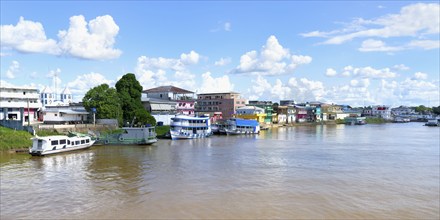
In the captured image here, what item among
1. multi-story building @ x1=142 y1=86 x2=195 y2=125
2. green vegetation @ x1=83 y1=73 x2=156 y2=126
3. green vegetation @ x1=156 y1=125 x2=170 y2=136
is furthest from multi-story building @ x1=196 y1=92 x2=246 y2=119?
green vegetation @ x1=83 y1=73 x2=156 y2=126

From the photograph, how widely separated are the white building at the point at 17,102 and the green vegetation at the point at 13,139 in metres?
11.4

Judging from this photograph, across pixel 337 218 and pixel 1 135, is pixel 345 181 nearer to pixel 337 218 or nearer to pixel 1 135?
pixel 337 218

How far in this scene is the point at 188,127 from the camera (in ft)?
164

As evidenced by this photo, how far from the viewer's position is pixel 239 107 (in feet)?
277

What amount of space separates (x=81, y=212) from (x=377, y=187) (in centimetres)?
1527

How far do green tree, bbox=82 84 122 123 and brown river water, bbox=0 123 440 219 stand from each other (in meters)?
16.8

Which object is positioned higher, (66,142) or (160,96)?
(160,96)

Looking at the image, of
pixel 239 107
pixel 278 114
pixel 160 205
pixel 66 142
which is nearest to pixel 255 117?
pixel 239 107

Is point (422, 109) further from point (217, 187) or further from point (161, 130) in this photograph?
point (217, 187)

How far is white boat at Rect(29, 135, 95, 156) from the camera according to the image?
1140 inches

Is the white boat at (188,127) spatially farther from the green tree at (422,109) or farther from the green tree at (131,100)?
the green tree at (422,109)

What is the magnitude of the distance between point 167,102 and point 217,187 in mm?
46165

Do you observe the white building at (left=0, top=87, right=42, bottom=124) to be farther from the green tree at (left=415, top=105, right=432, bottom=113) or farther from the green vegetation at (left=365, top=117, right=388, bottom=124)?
the green tree at (left=415, top=105, right=432, bottom=113)

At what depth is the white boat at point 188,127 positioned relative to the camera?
48312mm
